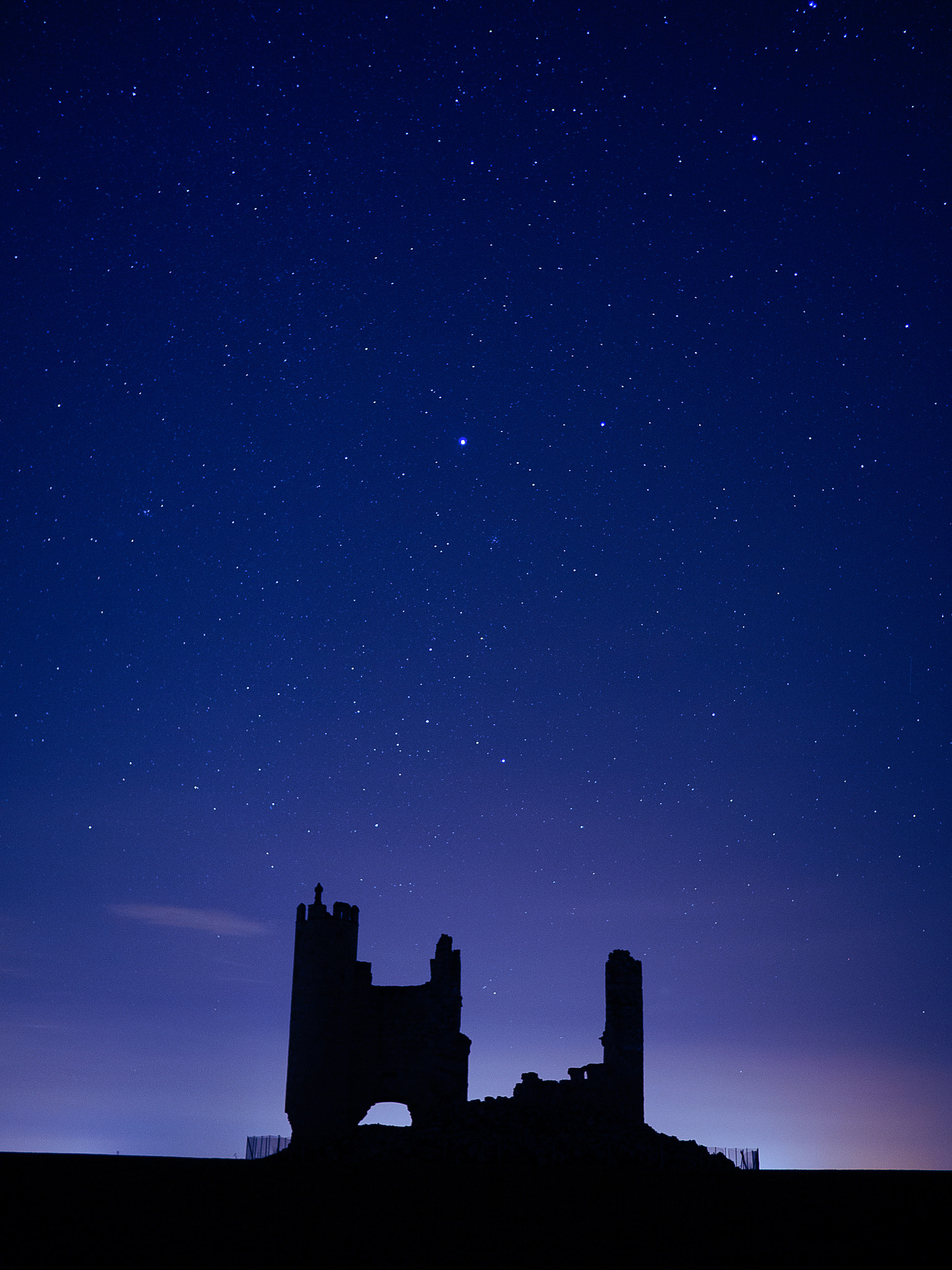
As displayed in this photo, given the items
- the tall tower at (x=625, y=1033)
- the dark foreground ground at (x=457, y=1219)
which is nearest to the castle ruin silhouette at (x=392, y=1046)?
the tall tower at (x=625, y=1033)

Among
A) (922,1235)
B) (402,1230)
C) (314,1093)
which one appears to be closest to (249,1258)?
(402,1230)

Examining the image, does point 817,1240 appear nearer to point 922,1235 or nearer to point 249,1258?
point 922,1235

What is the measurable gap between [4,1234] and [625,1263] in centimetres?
914

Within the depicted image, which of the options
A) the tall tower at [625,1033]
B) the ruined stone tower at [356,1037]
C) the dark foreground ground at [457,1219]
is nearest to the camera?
the dark foreground ground at [457,1219]

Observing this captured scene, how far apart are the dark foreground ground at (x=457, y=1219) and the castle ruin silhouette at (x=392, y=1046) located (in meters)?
6.71

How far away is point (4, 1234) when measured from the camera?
54.8 feet

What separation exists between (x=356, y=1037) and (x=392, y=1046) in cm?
124

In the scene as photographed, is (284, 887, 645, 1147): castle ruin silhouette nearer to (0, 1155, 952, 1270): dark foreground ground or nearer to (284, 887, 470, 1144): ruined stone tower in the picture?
(284, 887, 470, 1144): ruined stone tower

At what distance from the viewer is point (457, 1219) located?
746 inches

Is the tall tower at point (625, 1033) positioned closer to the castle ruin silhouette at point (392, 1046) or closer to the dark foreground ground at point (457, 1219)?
the castle ruin silhouette at point (392, 1046)

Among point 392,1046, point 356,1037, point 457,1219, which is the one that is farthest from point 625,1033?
point 457,1219

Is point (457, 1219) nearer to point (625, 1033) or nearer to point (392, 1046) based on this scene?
point (625, 1033)

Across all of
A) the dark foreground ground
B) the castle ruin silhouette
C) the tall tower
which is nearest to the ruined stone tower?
the castle ruin silhouette

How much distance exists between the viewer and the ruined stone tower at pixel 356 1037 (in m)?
36.8
